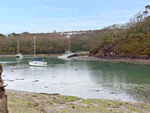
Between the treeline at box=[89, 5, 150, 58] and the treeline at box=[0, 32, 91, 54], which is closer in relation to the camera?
the treeline at box=[89, 5, 150, 58]

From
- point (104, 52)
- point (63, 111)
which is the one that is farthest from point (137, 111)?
point (104, 52)

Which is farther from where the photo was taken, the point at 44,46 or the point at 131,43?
the point at 44,46

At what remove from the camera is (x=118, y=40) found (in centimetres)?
9594

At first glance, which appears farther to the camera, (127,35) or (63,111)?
(127,35)

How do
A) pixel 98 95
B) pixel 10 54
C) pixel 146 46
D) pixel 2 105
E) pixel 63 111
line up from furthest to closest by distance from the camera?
pixel 10 54 → pixel 146 46 → pixel 98 95 → pixel 63 111 → pixel 2 105

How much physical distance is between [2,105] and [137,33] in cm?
9357

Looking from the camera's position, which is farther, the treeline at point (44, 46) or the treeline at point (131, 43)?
the treeline at point (44, 46)

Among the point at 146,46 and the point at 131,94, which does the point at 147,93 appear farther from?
the point at 146,46

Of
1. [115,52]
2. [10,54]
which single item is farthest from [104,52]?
[10,54]

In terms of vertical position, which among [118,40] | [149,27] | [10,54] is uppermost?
[149,27]

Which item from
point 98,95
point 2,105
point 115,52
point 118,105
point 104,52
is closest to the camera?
point 2,105

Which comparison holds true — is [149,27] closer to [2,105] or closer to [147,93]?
[147,93]

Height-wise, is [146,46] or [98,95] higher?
[146,46]

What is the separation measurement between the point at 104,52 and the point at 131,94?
2942 inches
